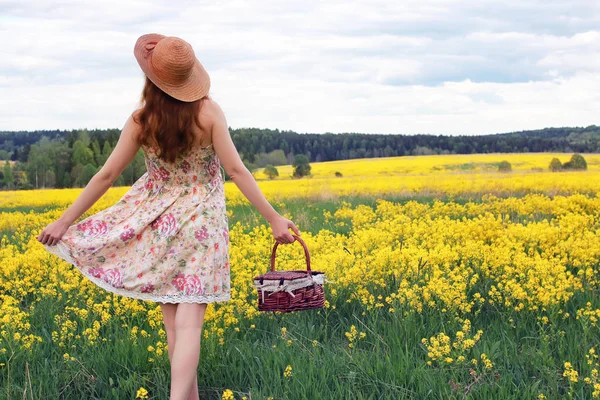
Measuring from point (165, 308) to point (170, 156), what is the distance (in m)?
0.85

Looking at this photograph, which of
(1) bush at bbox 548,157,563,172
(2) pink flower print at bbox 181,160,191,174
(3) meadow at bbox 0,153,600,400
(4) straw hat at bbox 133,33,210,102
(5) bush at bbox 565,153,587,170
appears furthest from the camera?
(5) bush at bbox 565,153,587,170

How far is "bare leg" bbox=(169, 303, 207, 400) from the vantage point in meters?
3.74

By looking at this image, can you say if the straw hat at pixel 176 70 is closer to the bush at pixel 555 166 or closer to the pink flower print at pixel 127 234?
the pink flower print at pixel 127 234

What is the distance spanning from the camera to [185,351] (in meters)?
3.76

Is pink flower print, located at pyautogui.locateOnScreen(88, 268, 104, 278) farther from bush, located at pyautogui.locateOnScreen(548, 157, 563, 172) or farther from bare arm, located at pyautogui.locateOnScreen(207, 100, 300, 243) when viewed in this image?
bush, located at pyautogui.locateOnScreen(548, 157, 563, 172)

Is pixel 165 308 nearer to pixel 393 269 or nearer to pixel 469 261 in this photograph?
pixel 393 269

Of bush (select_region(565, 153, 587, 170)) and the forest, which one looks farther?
the forest

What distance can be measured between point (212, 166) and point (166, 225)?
1.35 ft

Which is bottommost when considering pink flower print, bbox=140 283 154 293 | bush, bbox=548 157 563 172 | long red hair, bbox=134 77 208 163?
bush, bbox=548 157 563 172

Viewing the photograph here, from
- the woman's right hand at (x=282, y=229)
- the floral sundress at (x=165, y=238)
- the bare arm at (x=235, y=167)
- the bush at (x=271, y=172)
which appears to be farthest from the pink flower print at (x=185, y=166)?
the bush at (x=271, y=172)

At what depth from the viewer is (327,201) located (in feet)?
56.9

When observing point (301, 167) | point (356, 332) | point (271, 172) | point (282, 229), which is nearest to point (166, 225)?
point (282, 229)

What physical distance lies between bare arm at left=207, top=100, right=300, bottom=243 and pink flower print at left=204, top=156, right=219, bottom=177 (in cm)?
16

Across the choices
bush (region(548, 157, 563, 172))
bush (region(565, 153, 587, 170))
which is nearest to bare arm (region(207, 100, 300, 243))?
bush (region(548, 157, 563, 172))
